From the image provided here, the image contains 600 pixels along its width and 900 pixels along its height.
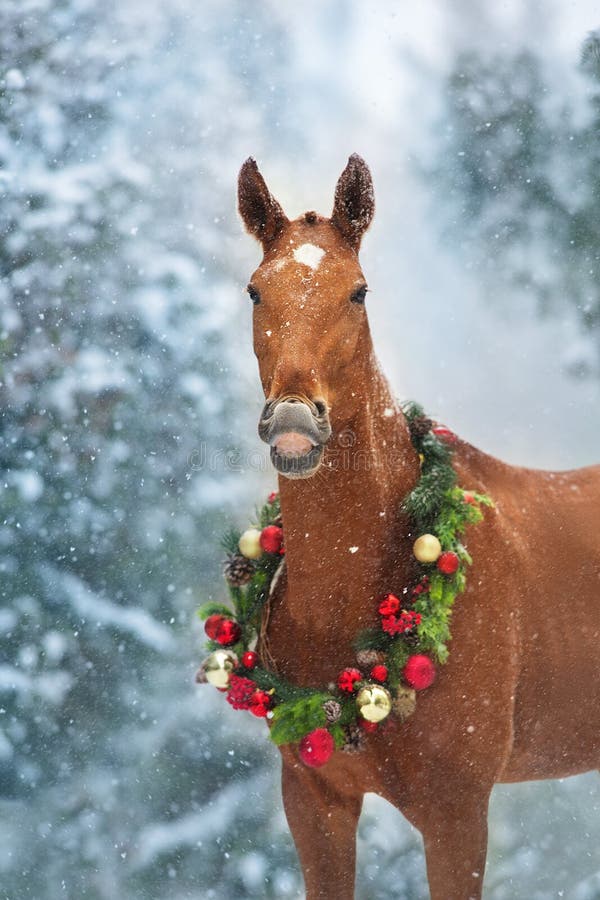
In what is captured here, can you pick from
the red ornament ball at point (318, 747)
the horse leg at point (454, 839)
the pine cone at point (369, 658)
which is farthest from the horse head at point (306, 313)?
the horse leg at point (454, 839)

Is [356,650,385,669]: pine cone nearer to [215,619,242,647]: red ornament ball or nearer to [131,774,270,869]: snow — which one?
[215,619,242,647]: red ornament ball

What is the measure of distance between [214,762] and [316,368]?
9.15 ft

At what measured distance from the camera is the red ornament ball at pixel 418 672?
1.88 m

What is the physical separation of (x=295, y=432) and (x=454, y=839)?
3.41 feet

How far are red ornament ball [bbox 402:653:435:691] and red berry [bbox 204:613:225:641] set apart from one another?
22.1 inches

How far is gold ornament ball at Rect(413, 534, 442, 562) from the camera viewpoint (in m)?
1.93

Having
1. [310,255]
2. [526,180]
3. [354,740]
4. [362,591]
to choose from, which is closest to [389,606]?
[362,591]

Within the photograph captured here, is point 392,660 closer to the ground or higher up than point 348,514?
closer to the ground

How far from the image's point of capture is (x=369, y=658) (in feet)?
6.28

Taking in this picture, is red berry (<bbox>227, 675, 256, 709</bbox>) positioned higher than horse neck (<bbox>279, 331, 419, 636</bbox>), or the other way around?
horse neck (<bbox>279, 331, 419, 636</bbox>)

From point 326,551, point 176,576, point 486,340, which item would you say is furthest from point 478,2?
point 326,551

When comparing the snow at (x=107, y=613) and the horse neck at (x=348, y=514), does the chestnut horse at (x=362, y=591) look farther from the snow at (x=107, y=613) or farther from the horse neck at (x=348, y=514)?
the snow at (x=107, y=613)

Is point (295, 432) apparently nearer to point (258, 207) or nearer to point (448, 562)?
point (448, 562)

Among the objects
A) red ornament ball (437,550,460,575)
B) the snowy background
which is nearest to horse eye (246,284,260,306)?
red ornament ball (437,550,460,575)
